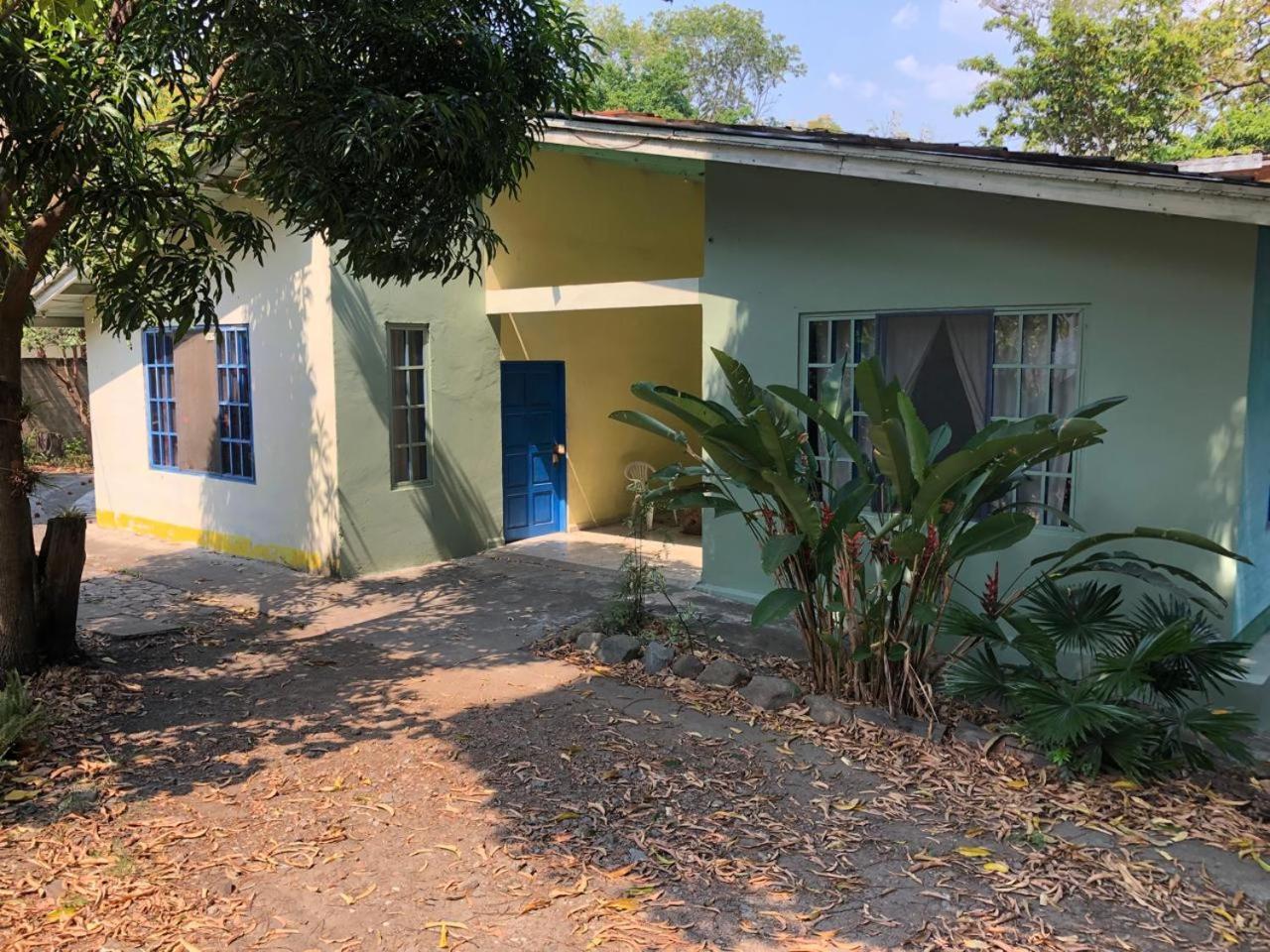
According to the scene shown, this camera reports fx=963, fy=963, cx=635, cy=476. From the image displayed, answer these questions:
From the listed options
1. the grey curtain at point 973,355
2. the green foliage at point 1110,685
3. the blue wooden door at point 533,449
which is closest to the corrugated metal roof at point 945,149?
the grey curtain at point 973,355

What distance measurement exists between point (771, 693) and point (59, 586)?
4.63 m

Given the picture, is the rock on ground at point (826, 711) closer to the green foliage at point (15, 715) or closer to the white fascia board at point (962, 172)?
the white fascia board at point (962, 172)

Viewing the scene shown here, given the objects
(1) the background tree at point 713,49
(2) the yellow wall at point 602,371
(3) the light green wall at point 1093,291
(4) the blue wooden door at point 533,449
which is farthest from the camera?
A: (1) the background tree at point 713,49

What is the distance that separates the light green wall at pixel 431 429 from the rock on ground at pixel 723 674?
15.4ft

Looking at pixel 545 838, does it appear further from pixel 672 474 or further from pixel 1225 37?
pixel 1225 37

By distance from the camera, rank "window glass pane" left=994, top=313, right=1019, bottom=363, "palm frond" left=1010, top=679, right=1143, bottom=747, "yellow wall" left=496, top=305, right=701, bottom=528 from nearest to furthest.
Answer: "palm frond" left=1010, top=679, right=1143, bottom=747 → "window glass pane" left=994, top=313, right=1019, bottom=363 → "yellow wall" left=496, top=305, right=701, bottom=528

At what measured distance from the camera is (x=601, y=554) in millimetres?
10602

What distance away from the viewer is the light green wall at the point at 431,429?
9.55 metres

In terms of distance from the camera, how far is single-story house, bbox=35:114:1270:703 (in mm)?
6172

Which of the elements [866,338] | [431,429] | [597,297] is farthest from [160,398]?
[866,338]

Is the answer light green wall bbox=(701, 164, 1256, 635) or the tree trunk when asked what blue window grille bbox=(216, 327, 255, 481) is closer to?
the tree trunk

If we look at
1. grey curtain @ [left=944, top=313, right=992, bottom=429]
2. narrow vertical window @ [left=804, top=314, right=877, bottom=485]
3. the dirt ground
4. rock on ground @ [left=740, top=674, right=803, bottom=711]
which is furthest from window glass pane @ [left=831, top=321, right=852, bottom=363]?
the dirt ground

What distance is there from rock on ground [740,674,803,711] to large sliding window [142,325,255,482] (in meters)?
6.81

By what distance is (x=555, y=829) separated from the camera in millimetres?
4410
